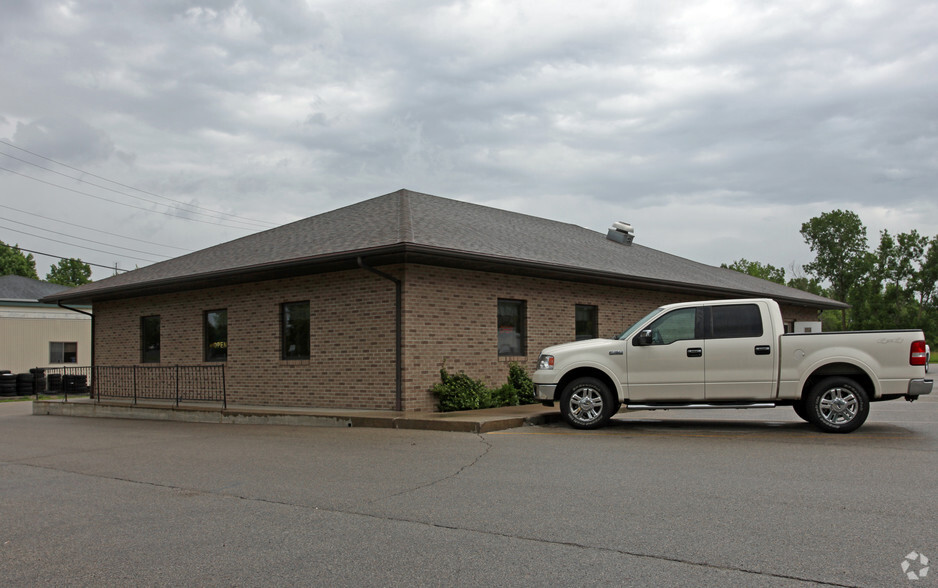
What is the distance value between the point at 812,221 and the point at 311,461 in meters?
73.6

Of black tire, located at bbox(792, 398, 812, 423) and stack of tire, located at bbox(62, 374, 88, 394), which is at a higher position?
black tire, located at bbox(792, 398, 812, 423)

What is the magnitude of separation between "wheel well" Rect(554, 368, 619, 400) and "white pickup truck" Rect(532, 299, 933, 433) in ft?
0.06

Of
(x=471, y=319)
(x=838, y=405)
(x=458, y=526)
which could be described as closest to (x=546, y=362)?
(x=471, y=319)

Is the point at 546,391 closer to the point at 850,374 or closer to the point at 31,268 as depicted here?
the point at 850,374

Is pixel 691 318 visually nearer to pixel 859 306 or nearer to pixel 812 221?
pixel 859 306

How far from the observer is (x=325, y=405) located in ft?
51.2

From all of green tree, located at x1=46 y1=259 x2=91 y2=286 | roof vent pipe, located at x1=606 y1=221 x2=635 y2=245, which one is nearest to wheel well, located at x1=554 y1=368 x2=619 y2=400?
roof vent pipe, located at x1=606 y1=221 x2=635 y2=245

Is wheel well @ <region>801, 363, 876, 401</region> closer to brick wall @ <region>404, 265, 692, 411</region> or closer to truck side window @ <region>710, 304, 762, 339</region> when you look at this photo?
truck side window @ <region>710, 304, 762, 339</region>

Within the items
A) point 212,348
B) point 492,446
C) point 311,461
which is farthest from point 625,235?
point 311,461

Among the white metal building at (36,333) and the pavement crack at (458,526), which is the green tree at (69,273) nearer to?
the white metal building at (36,333)

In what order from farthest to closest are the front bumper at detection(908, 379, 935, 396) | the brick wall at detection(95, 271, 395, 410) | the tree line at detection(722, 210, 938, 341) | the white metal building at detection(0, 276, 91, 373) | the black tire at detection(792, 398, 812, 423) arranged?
the tree line at detection(722, 210, 938, 341), the white metal building at detection(0, 276, 91, 373), the brick wall at detection(95, 271, 395, 410), the black tire at detection(792, 398, 812, 423), the front bumper at detection(908, 379, 935, 396)

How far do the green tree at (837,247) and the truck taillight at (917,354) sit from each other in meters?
65.4

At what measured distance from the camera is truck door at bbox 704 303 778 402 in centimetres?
1120

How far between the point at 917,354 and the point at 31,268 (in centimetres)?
8520
